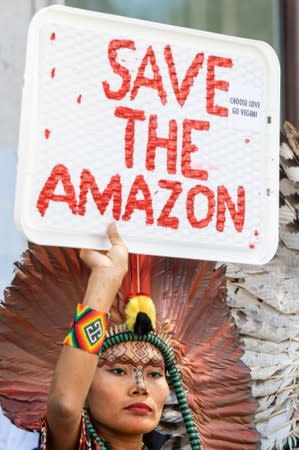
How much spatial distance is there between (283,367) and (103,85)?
1027mm

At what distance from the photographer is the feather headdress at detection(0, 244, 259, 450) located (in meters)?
2.13

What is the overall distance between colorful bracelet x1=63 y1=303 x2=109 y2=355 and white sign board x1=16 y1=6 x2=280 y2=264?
140 mm

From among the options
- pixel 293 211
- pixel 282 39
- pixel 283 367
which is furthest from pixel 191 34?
pixel 282 39

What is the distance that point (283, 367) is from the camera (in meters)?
2.69

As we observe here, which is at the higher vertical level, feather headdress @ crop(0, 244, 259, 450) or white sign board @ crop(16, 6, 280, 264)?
white sign board @ crop(16, 6, 280, 264)

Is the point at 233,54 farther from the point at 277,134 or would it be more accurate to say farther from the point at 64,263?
the point at 64,263

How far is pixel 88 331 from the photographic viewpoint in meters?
1.90

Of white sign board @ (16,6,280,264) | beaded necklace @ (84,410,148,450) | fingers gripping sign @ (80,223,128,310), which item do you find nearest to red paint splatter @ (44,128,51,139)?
white sign board @ (16,6,280,264)

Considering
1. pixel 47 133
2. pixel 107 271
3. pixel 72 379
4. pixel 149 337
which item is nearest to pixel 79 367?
pixel 72 379

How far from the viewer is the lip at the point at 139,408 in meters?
2.09

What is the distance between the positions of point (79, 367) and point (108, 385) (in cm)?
21

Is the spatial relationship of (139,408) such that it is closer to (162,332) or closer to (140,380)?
(140,380)

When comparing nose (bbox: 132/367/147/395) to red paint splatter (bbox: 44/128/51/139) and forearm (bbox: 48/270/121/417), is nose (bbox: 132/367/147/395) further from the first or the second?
red paint splatter (bbox: 44/128/51/139)

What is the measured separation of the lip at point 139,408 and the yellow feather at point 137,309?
153 millimetres
